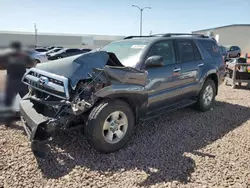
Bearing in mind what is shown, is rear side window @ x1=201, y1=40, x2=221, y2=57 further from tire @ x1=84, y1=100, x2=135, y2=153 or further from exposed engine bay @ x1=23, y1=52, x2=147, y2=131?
tire @ x1=84, y1=100, x2=135, y2=153

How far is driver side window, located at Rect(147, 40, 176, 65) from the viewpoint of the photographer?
430 centimetres

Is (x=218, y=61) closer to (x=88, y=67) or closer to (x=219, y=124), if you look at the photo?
(x=219, y=124)

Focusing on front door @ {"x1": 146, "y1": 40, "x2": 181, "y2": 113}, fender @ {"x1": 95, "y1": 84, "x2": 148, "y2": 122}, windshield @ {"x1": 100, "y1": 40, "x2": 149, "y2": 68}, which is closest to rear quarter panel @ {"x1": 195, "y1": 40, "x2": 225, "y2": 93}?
front door @ {"x1": 146, "y1": 40, "x2": 181, "y2": 113}

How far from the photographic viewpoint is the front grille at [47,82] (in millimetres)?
3094

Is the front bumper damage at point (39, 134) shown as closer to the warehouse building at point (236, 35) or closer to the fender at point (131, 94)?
the fender at point (131, 94)

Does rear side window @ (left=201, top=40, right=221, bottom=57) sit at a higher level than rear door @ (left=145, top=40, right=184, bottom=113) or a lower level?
higher

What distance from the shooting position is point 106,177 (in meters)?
2.88

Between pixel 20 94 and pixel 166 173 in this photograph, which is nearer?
pixel 166 173

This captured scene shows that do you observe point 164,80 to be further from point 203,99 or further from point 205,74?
point 203,99

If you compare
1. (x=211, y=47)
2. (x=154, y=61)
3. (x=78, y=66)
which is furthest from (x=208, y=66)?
(x=78, y=66)

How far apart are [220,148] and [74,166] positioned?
7.44ft

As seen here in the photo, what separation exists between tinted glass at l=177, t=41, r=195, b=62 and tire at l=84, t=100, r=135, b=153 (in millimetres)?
1947

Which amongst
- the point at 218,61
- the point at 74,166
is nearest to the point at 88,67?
the point at 74,166

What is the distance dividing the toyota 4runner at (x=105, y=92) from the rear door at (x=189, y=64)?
0.13ft
